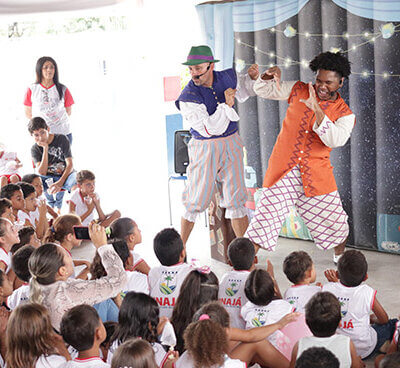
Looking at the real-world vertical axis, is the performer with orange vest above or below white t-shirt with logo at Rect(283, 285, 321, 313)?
above

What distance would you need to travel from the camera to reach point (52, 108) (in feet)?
20.0

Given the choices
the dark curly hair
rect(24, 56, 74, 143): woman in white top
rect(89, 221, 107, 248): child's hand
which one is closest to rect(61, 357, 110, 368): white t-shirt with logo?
rect(89, 221, 107, 248): child's hand

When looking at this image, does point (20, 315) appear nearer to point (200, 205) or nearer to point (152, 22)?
point (200, 205)

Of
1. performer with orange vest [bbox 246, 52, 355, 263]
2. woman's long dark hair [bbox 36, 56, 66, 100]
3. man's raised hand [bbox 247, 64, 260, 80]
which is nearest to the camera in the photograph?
performer with orange vest [bbox 246, 52, 355, 263]

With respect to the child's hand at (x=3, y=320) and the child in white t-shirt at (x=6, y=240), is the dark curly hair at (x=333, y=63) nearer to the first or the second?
the child in white t-shirt at (x=6, y=240)

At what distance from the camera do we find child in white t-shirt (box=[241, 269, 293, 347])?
3027 millimetres

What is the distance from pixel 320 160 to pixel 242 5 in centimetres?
175

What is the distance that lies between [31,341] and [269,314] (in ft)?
3.55

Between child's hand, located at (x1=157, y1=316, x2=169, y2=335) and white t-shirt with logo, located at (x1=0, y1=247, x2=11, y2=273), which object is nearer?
child's hand, located at (x1=157, y1=316, x2=169, y2=335)

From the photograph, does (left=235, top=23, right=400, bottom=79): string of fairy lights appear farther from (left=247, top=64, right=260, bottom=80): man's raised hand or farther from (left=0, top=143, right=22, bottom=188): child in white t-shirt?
(left=0, top=143, right=22, bottom=188): child in white t-shirt

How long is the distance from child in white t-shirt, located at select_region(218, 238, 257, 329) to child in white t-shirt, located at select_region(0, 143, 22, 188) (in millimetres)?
2636

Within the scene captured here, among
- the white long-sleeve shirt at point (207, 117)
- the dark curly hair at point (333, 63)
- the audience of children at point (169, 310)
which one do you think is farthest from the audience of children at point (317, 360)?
the white long-sleeve shirt at point (207, 117)

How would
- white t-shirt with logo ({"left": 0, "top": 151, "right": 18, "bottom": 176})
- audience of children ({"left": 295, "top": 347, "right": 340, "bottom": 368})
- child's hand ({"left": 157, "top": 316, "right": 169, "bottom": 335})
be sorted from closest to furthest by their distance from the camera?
audience of children ({"left": 295, "top": 347, "right": 340, "bottom": 368})
child's hand ({"left": 157, "top": 316, "right": 169, "bottom": 335})
white t-shirt with logo ({"left": 0, "top": 151, "right": 18, "bottom": 176})

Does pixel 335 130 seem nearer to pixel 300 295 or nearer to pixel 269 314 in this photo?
pixel 300 295
